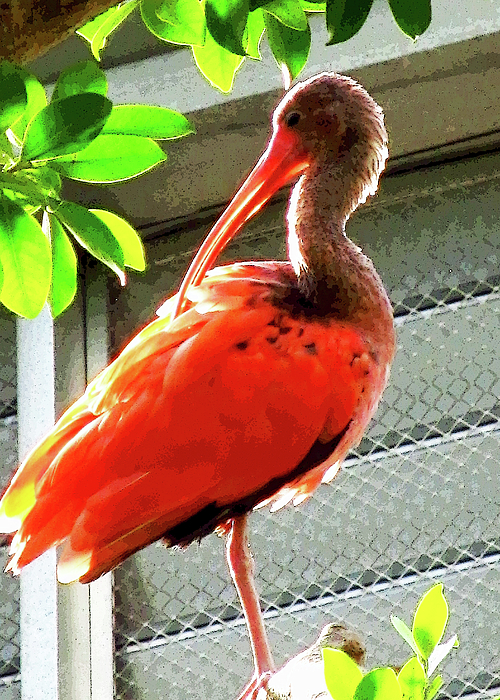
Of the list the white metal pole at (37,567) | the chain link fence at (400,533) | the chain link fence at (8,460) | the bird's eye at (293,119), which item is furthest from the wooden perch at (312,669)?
the chain link fence at (8,460)

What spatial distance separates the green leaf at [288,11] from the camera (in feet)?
3.38

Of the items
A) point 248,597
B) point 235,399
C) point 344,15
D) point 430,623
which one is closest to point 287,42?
point 344,15

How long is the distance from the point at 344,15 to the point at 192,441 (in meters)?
0.49

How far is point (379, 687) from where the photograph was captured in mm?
854

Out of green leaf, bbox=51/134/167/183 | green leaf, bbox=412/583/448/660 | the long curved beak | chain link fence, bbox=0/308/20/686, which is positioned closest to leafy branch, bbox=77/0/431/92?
green leaf, bbox=51/134/167/183

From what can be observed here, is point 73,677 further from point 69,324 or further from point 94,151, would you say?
point 94,151

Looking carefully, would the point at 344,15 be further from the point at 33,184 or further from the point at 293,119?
the point at 293,119

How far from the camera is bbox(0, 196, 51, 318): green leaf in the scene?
35.7 inches

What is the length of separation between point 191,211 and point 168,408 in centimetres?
122

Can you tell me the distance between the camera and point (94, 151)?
0.97m

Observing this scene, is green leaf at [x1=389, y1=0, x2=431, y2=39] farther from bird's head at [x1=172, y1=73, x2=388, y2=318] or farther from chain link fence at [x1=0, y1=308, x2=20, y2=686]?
chain link fence at [x1=0, y1=308, x2=20, y2=686]

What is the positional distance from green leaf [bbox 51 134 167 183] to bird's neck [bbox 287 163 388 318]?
0.39 metres

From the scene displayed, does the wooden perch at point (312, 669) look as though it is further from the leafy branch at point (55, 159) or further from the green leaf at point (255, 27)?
the green leaf at point (255, 27)

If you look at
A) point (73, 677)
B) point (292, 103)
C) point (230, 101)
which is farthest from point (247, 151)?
point (73, 677)
